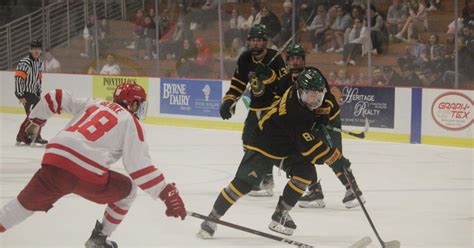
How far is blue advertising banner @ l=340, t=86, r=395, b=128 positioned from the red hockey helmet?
681 centimetres

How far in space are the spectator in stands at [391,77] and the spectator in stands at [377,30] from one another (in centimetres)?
35

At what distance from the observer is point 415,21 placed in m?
11.6

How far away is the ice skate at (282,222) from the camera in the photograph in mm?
5410

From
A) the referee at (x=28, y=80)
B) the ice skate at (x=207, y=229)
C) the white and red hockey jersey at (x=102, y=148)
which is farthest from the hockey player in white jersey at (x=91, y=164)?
the referee at (x=28, y=80)

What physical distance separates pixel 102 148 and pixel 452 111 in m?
6.86

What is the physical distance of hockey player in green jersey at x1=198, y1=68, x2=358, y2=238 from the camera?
5.19 meters

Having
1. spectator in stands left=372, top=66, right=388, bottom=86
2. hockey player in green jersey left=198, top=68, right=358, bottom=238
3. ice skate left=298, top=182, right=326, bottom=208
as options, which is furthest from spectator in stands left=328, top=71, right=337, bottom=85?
hockey player in green jersey left=198, top=68, right=358, bottom=238

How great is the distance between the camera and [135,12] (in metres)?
14.6


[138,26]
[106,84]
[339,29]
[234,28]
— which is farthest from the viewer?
[138,26]

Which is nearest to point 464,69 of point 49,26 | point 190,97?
point 190,97

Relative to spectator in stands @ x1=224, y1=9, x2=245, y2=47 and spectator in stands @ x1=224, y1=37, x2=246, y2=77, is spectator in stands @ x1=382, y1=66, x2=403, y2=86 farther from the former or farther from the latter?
spectator in stands @ x1=224, y1=9, x2=245, y2=47

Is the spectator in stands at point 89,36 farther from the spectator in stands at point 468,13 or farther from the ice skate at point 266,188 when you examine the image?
the ice skate at point 266,188

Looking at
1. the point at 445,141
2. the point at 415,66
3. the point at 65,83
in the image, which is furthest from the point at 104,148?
the point at 65,83

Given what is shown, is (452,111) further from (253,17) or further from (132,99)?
(132,99)
